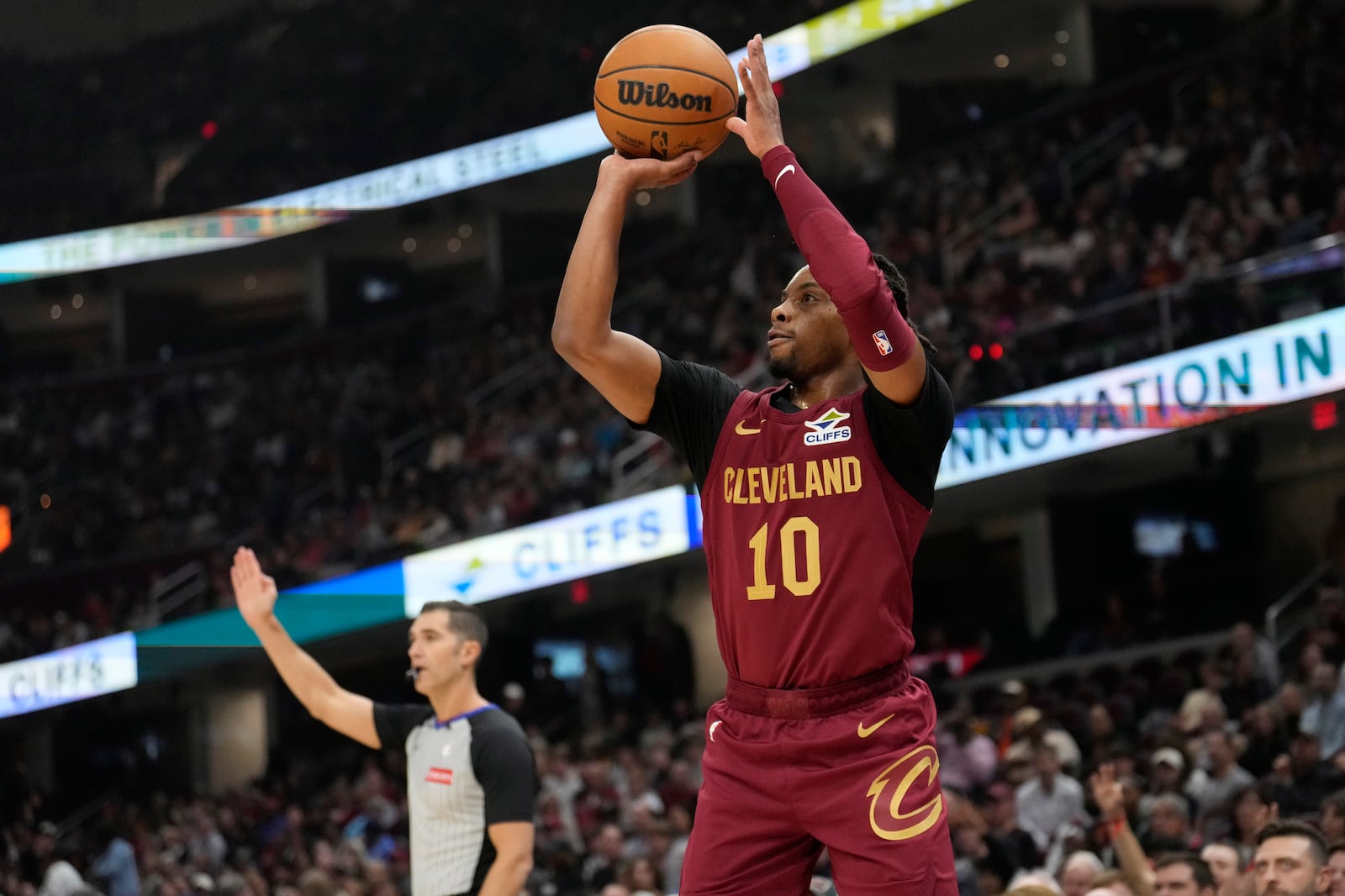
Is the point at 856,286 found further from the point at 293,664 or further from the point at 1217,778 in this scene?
the point at 1217,778

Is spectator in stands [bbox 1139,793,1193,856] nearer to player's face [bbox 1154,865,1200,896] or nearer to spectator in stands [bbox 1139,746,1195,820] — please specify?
spectator in stands [bbox 1139,746,1195,820]

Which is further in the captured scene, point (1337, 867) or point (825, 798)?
point (1337, 867)

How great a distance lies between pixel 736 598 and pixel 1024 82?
21.9 m

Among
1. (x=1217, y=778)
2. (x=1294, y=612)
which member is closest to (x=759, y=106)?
Answer: (x=1217, y=778)

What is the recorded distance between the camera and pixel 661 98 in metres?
3.84

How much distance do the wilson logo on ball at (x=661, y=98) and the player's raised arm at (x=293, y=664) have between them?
2104 mm

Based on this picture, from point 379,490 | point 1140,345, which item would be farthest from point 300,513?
point 1140,345

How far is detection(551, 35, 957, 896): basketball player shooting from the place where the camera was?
337cm

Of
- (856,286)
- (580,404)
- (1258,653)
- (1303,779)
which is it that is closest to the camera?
(856,286)

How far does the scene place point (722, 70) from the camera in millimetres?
3977

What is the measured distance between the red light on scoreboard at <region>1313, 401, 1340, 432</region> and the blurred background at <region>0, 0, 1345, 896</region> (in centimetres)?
9

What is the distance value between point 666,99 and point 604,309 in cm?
59

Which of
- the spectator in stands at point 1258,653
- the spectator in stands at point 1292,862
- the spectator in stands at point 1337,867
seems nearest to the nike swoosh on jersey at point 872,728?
the spectator in stands at point 1292,862

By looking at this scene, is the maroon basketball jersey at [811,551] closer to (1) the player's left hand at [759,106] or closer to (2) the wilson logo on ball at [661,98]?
(1) the player's left hand at [759,106]
